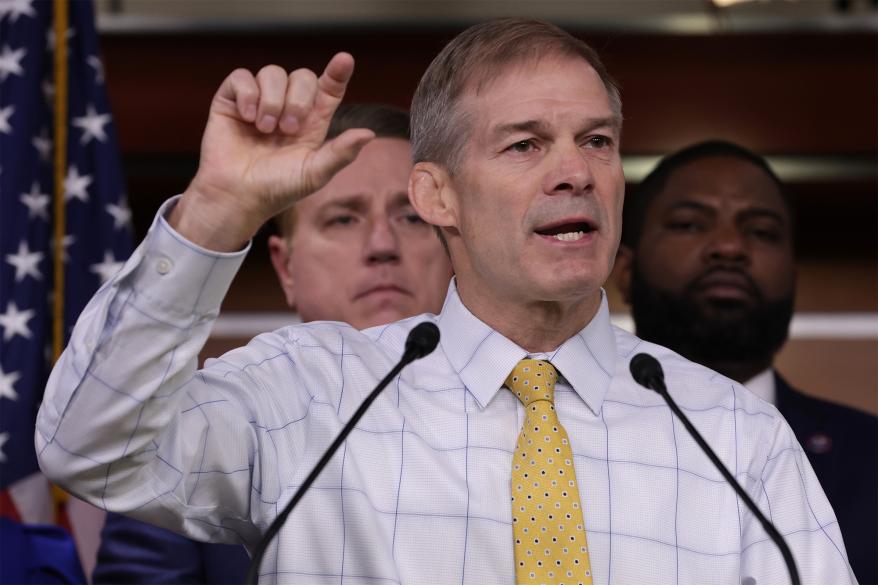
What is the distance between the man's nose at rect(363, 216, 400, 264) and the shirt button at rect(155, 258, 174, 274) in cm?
104

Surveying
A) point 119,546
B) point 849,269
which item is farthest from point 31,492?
point 849,269

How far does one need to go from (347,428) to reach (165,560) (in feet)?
3.12

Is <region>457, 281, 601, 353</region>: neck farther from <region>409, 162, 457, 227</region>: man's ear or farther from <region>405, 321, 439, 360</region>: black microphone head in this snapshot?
<region>405, 321, 439, 360</region>: black microphone head

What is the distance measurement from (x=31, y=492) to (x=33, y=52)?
0.91 metres

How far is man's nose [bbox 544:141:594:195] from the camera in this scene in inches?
57.8

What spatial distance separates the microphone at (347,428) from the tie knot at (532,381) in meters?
0.19

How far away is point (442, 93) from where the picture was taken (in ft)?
5.38

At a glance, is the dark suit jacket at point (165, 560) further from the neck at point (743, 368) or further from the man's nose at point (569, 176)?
the neck at point (743, 368)

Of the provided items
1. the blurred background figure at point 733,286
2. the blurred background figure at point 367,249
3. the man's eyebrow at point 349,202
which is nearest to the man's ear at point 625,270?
the blurred background figure at point 733,286

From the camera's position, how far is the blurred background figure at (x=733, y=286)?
8.21 feet

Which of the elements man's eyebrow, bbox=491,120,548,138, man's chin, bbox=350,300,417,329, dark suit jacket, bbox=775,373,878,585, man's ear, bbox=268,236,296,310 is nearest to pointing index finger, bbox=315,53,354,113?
man's eyebrow, bbox=491,120,548,138

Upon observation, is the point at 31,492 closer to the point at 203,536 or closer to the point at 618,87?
the point at 203,536

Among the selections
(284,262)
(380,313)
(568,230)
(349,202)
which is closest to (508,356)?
(568,230)

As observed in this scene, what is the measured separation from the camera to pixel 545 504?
1377 mm
